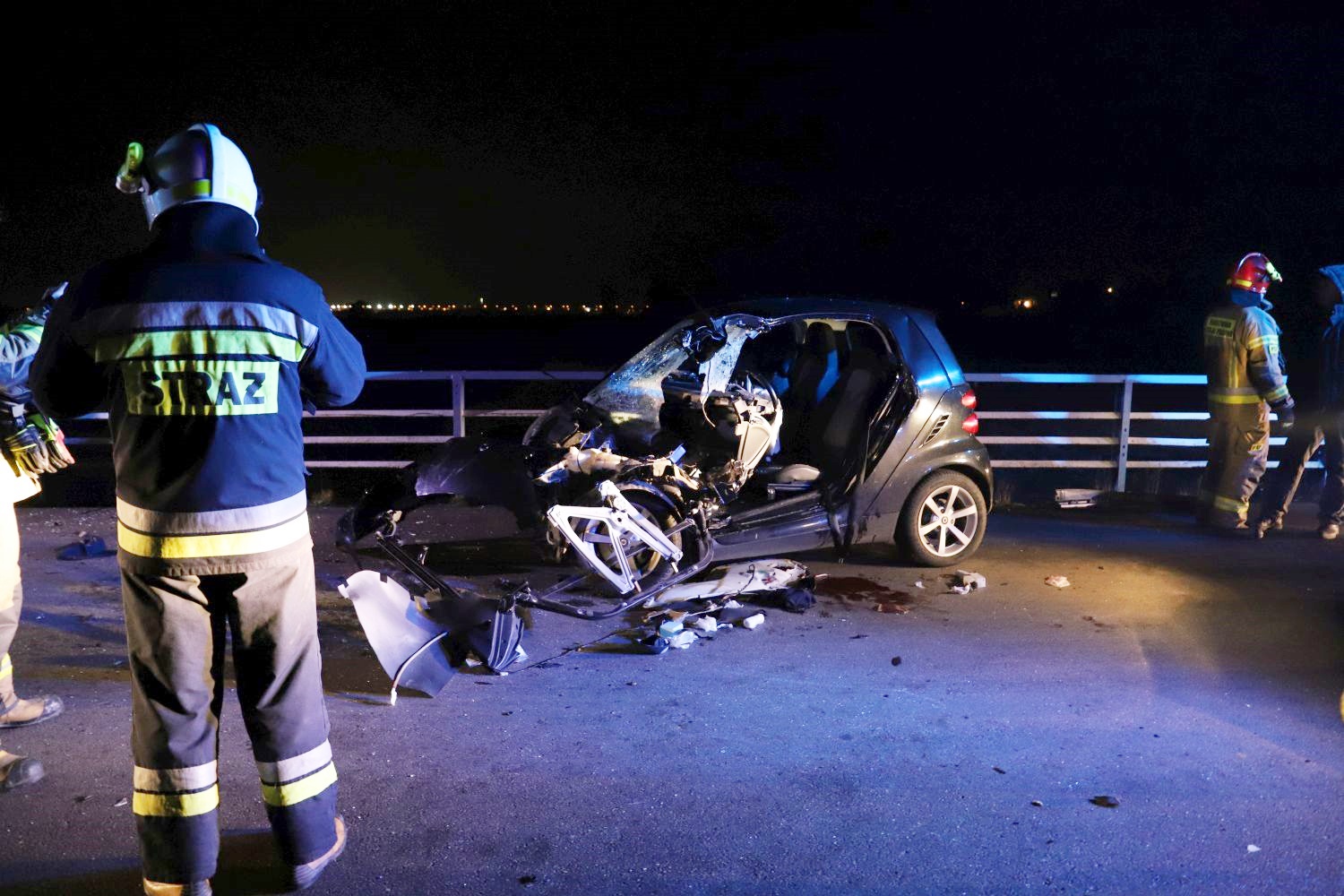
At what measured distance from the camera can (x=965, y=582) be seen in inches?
260

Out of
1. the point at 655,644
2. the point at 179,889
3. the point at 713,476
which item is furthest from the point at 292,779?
the point at 713,476

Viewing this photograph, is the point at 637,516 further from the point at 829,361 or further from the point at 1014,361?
the point at 1014,361

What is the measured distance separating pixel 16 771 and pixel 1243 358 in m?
8.56

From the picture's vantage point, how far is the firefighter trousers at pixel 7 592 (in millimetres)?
4105

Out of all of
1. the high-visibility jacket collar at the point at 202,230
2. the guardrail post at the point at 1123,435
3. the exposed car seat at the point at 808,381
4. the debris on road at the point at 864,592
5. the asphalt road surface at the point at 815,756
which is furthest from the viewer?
the guardrail post at the point at 1123,435

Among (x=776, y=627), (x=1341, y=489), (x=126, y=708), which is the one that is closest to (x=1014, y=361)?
(x=1341, y=489)

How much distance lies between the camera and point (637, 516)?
5875 mm

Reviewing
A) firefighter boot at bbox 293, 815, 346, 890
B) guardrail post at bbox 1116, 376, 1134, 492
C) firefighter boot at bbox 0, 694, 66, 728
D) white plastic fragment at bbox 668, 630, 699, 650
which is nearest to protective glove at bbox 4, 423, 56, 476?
firefighter boot at bbox 0, 694, 66, 728

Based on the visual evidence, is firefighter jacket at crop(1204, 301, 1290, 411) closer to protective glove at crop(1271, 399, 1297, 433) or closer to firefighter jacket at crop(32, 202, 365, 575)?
protective glove at crop(1271, 399, 1297, 433)

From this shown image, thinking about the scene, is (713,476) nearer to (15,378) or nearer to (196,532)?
(15,378)

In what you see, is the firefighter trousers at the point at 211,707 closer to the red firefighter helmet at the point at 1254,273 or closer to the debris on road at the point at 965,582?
the debris on road at the point at 965,582

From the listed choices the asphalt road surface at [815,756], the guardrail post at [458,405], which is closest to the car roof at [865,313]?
the asphalt road surface at [815,756]

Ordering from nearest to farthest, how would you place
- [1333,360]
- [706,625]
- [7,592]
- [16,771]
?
[16,771], [7,592], [706,625], [1333,360]

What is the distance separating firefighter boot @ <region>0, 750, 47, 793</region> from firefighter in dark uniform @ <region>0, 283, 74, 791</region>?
0.27 metres
